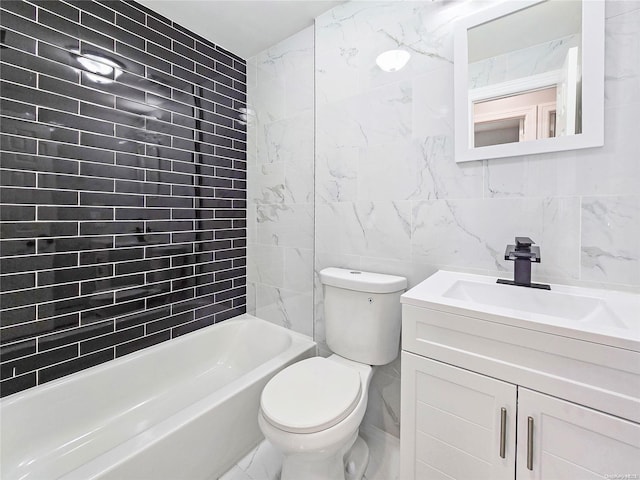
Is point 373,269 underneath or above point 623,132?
underneath

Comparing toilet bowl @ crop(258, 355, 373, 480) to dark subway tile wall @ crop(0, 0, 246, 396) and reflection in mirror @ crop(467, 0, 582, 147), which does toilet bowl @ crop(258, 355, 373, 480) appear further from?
reflection in mirror @ crop(467, 0, 582, 147)

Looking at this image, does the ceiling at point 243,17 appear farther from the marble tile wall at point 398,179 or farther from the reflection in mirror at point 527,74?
the reflection in mirror at point 527,74

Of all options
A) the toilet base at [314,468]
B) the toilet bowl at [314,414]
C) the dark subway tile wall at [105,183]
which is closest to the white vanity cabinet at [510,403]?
the toilet bowl at [314,414]

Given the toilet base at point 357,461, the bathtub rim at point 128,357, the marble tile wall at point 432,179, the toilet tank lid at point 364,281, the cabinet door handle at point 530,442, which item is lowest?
the toilet base at point 357,461

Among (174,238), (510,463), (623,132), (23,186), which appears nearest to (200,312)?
(174,238)

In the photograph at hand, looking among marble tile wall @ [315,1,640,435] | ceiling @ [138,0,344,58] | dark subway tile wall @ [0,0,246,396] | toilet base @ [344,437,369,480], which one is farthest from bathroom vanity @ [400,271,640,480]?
ceiling @ [138,0,344,58]

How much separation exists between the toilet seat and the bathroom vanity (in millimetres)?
259

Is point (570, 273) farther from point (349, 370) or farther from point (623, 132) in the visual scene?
point (349, 370)

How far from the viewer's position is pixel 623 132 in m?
1.01

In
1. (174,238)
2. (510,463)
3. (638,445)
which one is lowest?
(510,463)

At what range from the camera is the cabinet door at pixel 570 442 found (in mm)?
699

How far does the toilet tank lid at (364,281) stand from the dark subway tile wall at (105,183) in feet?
3.29

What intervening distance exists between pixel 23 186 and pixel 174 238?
726 millimetres

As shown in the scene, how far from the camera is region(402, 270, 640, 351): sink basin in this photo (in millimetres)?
735
